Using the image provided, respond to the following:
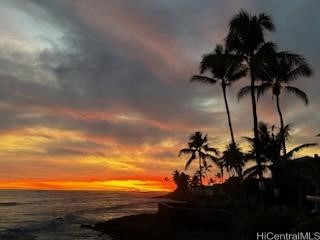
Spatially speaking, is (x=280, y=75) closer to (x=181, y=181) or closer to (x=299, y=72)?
(x=299, y=72)

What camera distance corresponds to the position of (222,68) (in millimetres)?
41062

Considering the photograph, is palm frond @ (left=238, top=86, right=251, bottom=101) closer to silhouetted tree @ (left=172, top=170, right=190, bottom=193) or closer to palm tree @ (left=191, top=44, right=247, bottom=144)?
palm tree @ (left=191, top=44, right=247, bottom=144)

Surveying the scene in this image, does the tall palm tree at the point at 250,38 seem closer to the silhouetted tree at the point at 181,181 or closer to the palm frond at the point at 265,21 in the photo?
Result: the palm frond at the point at 265,21

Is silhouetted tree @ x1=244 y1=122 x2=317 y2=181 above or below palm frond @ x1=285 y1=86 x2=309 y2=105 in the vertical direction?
below

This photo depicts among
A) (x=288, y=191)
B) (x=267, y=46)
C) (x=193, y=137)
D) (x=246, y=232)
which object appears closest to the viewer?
(x=246, y=232)

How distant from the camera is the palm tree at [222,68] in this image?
109 ft

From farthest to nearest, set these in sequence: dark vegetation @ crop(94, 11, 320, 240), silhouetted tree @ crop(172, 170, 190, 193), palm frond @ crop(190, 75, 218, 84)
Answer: silhouetted tree @ crop(172, 170, 190, 193)
palm frond @ crop(190, 75, 218, 84)
dark vegetation @ crop(94, 11, 320, 240)

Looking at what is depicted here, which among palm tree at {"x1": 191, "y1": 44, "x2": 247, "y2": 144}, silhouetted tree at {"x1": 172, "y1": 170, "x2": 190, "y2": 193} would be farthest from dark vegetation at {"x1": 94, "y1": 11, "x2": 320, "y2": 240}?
silhouetted tree at {"x1": 172, "y1": 170, "x2": 190, "y2": 193}

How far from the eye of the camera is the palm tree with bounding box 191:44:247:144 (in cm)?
3316

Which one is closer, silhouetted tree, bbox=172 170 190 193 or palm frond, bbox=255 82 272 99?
palm frond, bbox=255 82 272 99

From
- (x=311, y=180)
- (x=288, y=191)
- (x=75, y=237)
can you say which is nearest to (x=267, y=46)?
(x=311, y=180)

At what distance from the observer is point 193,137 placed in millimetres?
73500

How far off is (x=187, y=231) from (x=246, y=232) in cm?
1547

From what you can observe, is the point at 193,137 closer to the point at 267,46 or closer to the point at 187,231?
the point at 187,231
